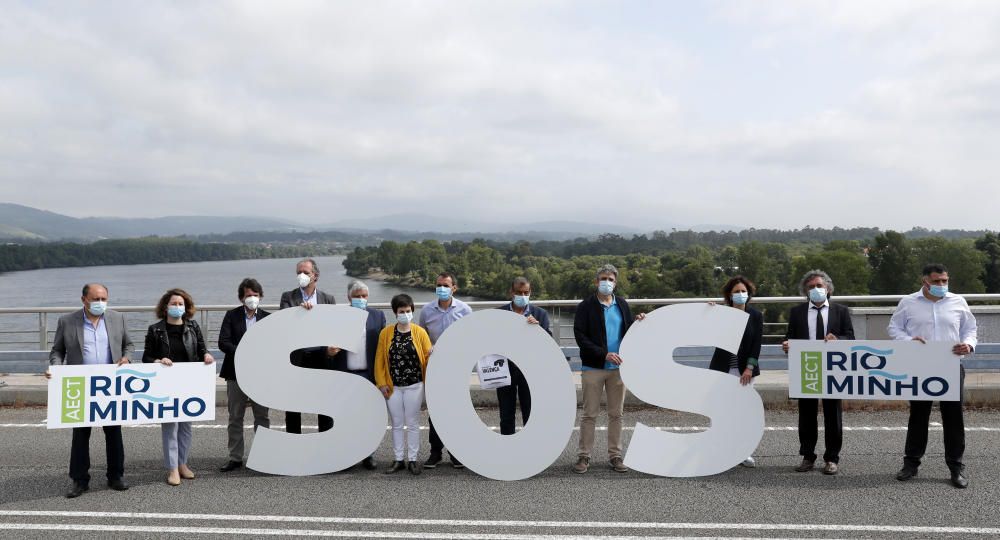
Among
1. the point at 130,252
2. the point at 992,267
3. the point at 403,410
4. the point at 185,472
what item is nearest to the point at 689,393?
the point at 403,410

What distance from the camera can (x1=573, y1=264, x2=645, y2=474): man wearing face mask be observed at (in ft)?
21.8

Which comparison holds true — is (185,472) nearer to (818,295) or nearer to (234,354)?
(234,354)

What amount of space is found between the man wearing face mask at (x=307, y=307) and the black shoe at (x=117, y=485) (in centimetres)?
150

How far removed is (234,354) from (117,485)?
150cm

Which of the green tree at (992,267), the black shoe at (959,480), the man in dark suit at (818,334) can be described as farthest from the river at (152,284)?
the green tree at (992,267)

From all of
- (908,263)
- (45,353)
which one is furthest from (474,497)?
(908,263)

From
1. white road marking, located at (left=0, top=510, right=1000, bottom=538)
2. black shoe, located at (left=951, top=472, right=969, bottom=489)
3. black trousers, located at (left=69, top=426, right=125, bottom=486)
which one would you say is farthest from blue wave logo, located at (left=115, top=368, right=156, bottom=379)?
black shoe, located at (left=951, top=472, right=969, bottom=489)

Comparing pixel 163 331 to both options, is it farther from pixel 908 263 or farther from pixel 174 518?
pixel 908 263

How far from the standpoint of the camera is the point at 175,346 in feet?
21.7

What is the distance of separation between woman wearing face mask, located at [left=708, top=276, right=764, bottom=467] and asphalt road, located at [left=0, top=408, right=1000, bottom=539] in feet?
2.88

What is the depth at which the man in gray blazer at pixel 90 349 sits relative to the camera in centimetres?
614

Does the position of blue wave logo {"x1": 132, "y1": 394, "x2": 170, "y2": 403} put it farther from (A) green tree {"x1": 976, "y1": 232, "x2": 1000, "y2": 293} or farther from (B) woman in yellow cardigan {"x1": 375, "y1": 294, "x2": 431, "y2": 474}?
(A) green tree {"x1": 976, "y1": 232, "x2": 1000, "y2": 293}

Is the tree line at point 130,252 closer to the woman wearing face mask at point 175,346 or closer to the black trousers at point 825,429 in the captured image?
the woman wearing face mask at point 175,346

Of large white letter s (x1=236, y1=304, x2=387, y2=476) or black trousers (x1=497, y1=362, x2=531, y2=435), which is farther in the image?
black trousers (x1=497, y1=362, x2=531, y2=435)
